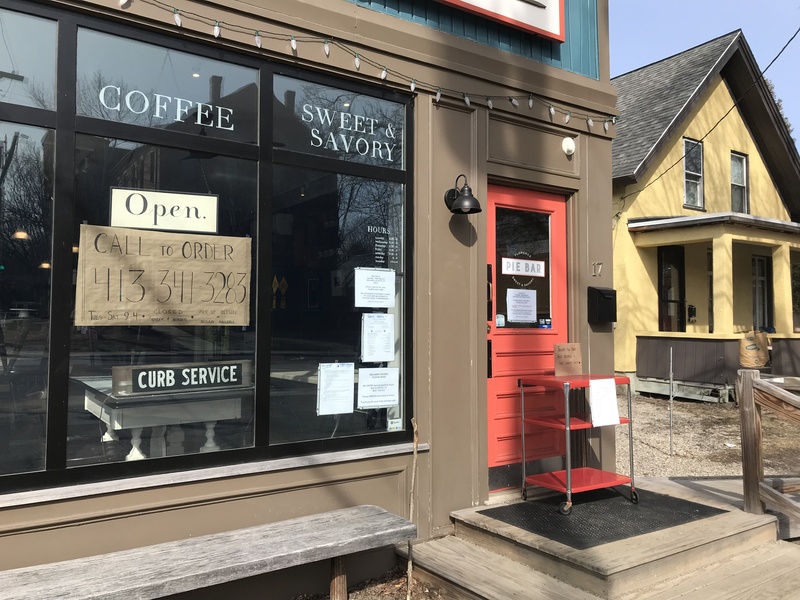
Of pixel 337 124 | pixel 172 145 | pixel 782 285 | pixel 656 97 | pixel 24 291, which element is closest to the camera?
pixel 24 291

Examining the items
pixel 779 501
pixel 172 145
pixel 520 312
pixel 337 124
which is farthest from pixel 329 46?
pixel 779 501

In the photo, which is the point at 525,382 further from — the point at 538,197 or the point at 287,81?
the point at 287,81

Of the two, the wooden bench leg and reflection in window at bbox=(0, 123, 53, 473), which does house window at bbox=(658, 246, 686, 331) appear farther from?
reflection in window at bbox=(0, 123, 53, 473)

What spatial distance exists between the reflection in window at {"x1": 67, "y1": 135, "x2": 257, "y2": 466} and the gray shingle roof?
1005 centimetres

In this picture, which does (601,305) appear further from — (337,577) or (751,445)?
(337,577)

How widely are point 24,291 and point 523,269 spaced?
349 centimetres

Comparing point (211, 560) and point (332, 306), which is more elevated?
point (332, 306)

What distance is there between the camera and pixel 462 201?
4316mm

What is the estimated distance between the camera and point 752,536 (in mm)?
4199

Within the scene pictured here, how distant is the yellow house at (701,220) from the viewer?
1130 cm

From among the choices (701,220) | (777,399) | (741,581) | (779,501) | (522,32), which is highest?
(522,32)

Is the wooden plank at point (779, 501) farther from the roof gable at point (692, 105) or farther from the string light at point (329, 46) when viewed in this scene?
the roof gable at point (692, 105)

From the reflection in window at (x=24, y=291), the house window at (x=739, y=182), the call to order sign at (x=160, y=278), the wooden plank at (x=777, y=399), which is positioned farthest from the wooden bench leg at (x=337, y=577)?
the house window at (x=739, y=182)

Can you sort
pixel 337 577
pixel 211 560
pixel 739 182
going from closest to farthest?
pixel 211 560 → pixel 337 577 → pixel 739 182
